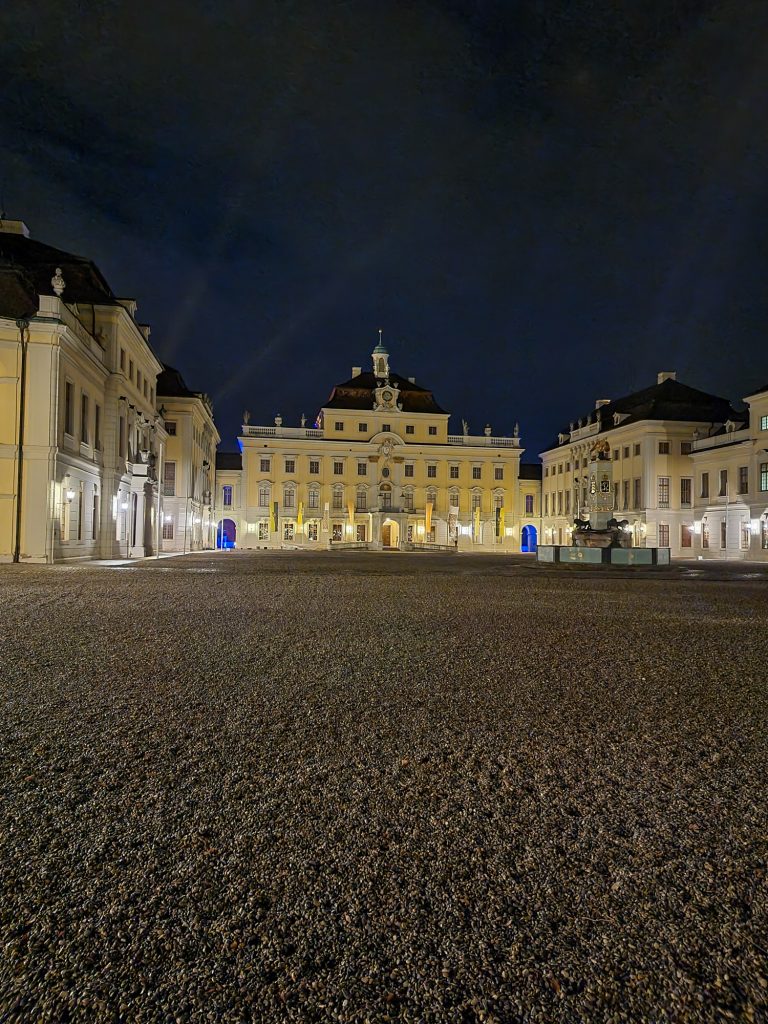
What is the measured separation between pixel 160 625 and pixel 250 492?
54.8m

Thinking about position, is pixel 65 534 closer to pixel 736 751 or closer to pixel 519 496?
pixel 736 751

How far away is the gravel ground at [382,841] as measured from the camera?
5.76 feet

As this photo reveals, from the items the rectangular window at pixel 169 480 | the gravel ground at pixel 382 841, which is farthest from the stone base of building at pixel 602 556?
the rectangular window at pixel 169 480

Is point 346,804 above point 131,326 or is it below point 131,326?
below

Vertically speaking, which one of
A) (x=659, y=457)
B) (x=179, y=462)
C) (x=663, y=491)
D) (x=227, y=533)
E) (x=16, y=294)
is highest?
(x=16, y=294)

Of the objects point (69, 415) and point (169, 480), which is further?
point (169, 480)

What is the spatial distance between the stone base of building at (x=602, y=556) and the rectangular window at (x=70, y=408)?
1896 centimetres

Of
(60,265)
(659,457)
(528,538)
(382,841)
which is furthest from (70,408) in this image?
(528,538)

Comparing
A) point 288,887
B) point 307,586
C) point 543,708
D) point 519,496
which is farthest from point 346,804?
point 519,496

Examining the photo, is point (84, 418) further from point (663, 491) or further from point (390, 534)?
point (663, 491)

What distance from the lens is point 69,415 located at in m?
23.1

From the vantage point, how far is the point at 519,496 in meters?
70.2

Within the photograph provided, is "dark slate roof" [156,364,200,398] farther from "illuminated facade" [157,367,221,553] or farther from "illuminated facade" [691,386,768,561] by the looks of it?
"illuminated facade" [691,386,768,561]

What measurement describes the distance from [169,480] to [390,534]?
2550 cm
